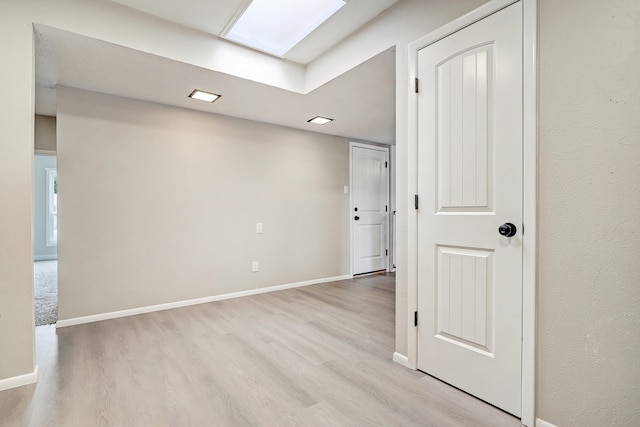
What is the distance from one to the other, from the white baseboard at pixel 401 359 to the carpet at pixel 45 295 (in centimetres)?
316

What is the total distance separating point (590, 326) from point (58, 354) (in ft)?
10.7

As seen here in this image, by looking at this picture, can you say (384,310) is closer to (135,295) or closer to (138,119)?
(135,295)

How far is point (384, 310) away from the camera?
3.28 meters

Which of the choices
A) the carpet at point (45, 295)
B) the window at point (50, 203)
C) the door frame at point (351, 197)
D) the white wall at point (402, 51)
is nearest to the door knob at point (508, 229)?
the white wall at point (402, 51)

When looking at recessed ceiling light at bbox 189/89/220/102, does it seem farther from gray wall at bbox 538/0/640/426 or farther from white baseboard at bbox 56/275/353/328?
gray wall at bbox 538/0/640/426

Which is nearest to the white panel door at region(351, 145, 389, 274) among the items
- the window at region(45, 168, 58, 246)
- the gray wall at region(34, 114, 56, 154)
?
the gray wall at region(34, 114, 56, 154)

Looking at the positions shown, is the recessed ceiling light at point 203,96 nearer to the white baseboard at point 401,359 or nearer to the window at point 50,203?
the white baseboard at point 401,359

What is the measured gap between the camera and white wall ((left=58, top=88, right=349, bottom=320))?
115 inches

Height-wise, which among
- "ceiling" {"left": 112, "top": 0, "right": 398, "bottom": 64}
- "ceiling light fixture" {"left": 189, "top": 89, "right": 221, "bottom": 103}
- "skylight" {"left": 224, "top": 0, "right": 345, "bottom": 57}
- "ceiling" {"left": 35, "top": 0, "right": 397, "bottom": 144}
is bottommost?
"ceiling light fixture" {"left": 189, "top": 89, "right": 221, "bottom": 103}

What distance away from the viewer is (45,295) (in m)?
3.96

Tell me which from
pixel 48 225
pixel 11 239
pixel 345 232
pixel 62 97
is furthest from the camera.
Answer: pixel 48 225

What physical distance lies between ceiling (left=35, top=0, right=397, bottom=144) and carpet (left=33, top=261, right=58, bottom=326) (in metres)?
2.04

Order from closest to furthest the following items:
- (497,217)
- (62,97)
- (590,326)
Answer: (590,326) < (497,217) < (62,97)

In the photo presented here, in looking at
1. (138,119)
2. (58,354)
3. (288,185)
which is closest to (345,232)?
(288,185)
